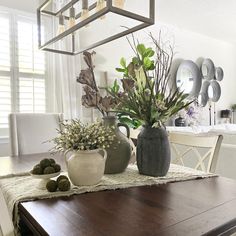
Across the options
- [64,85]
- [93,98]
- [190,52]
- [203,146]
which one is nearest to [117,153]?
[93,98]

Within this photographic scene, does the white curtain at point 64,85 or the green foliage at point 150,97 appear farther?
the white curtain at point 64,85

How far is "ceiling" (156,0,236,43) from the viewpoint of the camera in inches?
148

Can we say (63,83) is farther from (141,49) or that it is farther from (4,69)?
(141,49)

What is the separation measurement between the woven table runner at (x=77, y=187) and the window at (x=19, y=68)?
85.4 inches

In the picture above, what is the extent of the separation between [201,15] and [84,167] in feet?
12.9

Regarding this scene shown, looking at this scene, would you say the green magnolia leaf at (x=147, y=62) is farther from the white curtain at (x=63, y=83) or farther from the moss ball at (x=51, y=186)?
the white curtain at (x=63, y=83)

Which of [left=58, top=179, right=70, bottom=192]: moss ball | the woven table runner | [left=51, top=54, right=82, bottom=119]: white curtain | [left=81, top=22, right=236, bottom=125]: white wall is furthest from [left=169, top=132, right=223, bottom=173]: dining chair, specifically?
[left=81, top=22, right=236, bottom=125]: white wall

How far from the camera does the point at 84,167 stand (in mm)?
1100

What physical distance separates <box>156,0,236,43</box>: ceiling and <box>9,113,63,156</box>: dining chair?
2465 millimetres

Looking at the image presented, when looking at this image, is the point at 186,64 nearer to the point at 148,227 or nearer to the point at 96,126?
the point at 96,126

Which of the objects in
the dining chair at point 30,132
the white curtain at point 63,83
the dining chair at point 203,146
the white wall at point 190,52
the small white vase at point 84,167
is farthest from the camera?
the white wall at point 190,52

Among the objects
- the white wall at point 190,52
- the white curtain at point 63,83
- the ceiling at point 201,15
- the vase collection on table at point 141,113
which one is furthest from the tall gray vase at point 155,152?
the ceiling at point 201,15

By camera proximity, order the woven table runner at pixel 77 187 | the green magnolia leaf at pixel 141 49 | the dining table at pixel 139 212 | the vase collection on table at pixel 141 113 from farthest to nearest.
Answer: the green magnolia leaf at pixel 141 49 → the vase collection on table at pixel 141 113 → the woven table runner at pixel 77 187 → the dining table at pixel 139 212

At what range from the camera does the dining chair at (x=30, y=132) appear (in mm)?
2146
